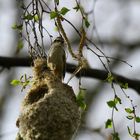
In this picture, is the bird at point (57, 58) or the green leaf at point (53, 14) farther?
the bird at point (57, 58)

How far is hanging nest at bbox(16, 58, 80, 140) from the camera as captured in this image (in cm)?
304

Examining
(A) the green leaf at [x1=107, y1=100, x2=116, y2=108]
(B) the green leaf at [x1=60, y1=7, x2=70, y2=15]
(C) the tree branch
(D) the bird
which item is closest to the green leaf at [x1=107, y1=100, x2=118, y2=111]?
(A) the green leaf at [x1=107, y1=100, x2=116, y2=108]

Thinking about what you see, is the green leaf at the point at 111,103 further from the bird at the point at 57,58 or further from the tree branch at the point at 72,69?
the tree branch at the point at 72,69

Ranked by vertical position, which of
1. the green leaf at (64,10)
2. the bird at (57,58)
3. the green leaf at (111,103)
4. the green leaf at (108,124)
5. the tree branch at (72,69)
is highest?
the tree branch at (72,69)

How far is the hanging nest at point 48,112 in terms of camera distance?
3.04m

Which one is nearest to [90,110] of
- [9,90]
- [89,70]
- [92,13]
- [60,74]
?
[9,90]

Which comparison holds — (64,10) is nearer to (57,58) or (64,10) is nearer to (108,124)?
(57,58)

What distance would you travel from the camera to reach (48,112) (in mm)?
3074

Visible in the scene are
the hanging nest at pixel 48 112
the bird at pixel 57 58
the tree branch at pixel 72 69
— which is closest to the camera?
the hanging nest at pixel 48 112

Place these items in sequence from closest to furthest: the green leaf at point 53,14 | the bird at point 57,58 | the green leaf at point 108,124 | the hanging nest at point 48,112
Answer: the hanging nest at point 48,112 → the green leaf at point 53,14 → the green leaf at point 108,124 → the bird at point 57,58

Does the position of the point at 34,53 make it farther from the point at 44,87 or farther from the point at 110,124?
the point at 110,124

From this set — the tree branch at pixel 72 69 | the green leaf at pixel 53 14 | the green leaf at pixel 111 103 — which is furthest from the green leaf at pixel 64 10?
the tree branch at pixel 72 69

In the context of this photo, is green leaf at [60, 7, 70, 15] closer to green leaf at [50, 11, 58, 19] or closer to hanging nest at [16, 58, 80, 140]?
green leaf at [50, 11, 58, 19]

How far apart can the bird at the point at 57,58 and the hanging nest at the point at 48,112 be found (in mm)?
100
